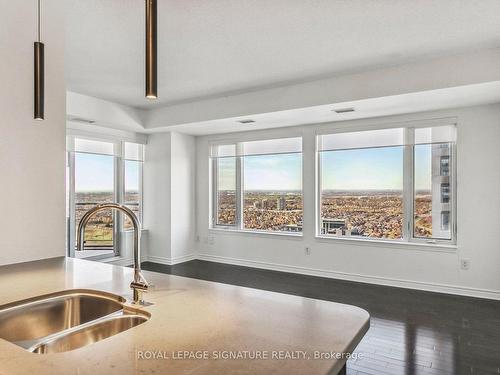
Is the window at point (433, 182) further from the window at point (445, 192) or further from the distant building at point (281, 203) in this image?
the distant building at point (281, 203)

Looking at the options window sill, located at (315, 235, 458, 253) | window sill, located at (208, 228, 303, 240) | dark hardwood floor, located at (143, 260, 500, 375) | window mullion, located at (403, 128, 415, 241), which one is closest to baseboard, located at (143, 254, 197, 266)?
window sill, located at (208, 228, 303, 240)

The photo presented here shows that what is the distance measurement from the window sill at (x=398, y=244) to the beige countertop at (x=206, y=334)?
12.8 feet

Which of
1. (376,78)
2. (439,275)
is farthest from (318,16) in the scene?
(439,275)

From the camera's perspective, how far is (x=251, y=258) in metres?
6.14

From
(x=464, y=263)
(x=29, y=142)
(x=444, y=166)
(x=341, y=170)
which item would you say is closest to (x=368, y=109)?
(x=341, y=170)

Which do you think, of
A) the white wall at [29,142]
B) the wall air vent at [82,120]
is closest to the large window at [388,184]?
the wall air vent at [82,120]

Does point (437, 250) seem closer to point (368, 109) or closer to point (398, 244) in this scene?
point (398, 244)

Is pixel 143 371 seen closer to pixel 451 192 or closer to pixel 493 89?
pixel 493 89

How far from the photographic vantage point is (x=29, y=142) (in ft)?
7.16

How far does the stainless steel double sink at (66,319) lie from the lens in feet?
4.07

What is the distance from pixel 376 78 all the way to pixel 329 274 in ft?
9.57

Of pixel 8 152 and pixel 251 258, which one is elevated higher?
pixel 8 152

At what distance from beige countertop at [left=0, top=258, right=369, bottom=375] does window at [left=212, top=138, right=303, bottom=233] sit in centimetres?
434

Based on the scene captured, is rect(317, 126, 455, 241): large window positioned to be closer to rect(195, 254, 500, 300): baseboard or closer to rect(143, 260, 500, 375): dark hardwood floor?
rect(195, 254, 500, 300): baseboard
